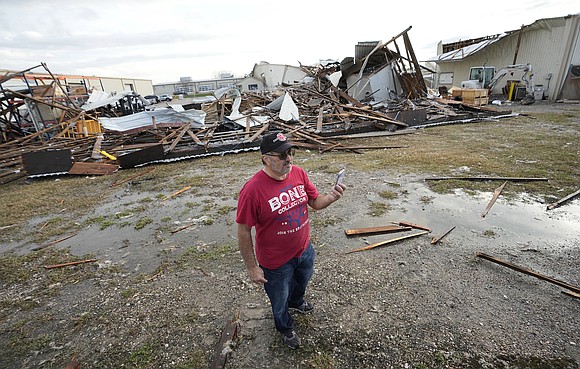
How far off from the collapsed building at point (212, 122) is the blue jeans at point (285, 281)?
6980 millimetres

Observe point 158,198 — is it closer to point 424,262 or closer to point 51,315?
point 51,315

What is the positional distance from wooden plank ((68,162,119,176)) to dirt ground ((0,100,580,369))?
3.84m

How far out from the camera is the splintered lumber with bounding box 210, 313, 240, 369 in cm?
234

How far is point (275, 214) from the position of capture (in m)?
2.07

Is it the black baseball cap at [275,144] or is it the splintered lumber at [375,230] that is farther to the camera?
the splintered lumber at [375,230]

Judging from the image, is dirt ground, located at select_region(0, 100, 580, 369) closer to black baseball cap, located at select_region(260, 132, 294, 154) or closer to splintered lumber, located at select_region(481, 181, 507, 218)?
splintered lumber, located at select_region(481, 181, 507, 218)

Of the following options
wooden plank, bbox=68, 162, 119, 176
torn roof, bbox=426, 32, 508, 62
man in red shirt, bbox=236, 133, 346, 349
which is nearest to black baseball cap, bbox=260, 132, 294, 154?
man in red shirt, bbox=236, 133, 346, 349

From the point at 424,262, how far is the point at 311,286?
147cm

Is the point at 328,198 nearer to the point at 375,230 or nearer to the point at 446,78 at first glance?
the point at 375,230

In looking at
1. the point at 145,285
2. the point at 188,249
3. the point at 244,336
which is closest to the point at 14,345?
the point at 145,285

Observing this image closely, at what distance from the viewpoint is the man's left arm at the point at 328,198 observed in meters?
2.27

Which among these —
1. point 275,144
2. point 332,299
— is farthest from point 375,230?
point 275,144

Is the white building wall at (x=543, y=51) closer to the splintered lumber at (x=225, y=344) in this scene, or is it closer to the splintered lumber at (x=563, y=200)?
the splintered lumber at (x=563, y=200)

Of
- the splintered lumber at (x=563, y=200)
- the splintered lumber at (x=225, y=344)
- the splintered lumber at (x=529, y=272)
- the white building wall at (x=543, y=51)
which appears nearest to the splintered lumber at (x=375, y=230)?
the splintered lumber at (x=529, y=272)
